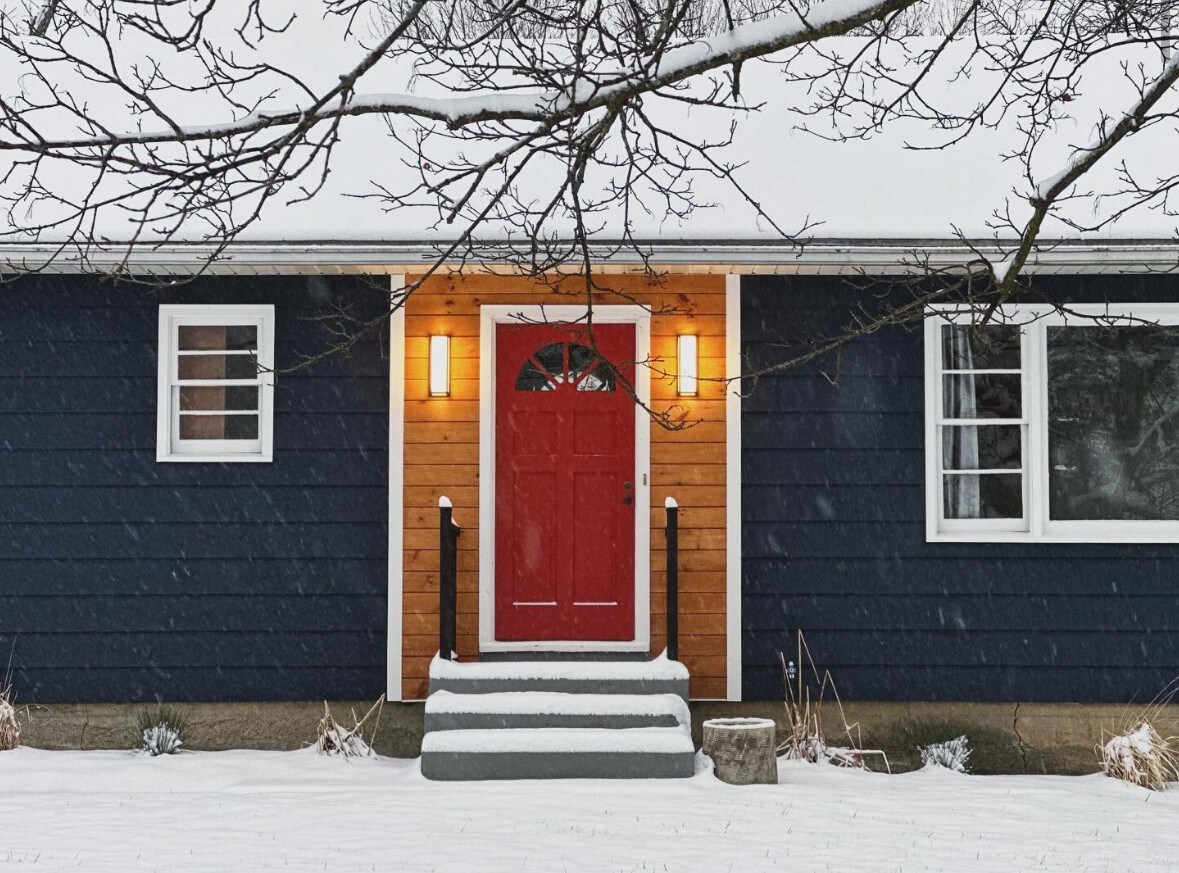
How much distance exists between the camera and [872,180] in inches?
291

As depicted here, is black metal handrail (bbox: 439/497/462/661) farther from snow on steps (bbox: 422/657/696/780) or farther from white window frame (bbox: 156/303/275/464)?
white window frame (bbox: 156/303/275/464)

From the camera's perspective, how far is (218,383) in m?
7.21

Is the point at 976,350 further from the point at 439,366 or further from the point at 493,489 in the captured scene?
the point at 439,366

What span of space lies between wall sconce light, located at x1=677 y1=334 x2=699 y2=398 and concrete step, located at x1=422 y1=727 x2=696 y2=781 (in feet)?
6.95

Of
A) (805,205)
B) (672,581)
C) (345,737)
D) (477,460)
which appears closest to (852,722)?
(672,581)

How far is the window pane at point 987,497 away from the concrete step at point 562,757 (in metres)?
2.38

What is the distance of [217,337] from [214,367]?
0.63ft

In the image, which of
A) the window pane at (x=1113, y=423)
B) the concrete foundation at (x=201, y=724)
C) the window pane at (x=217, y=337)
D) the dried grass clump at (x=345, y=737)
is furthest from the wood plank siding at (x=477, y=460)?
the window pane at (x=1113, y=423)

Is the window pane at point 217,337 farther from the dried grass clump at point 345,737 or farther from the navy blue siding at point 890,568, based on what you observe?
the navy blue siding at point 890,568

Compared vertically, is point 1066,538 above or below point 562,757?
above

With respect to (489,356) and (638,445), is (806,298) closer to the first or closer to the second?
(638,445)

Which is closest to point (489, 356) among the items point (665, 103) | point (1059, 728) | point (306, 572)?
point (306, 572)

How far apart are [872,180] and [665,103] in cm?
173

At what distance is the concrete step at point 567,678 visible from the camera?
6.68 metres
